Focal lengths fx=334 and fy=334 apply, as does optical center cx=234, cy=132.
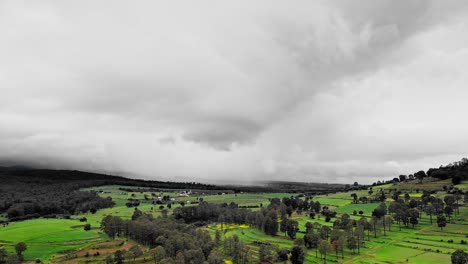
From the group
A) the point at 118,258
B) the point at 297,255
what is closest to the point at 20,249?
the point at 118,258

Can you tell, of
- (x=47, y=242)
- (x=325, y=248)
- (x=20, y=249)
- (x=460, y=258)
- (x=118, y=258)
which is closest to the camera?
(x=460, y=258)

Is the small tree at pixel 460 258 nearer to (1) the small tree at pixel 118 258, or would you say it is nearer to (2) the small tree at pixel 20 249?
(1) the small tree at pixel 118 258

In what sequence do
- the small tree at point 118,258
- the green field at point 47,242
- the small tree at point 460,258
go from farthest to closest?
the green field at point 47,242
the small tree at point 118,258
the small tree at point 460,258

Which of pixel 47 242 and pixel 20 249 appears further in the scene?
pixel 47 242

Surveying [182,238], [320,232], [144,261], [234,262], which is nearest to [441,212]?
[320,232]

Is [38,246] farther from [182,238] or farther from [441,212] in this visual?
[441,212]

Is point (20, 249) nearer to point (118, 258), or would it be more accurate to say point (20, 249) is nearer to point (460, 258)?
point (118, 258)

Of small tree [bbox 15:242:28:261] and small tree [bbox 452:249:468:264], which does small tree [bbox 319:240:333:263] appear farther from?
small tree [bbox 15:242:28:261]

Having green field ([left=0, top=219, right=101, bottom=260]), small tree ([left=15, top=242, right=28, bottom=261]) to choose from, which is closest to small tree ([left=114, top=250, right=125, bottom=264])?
green field ([left=0, top=219, right=101, bottom=260])

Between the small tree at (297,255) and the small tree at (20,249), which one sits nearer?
the small tree at (297,255)

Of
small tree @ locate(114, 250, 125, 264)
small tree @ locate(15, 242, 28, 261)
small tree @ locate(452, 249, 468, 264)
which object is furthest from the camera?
small tree @ locate(15, 242, 28, 261)

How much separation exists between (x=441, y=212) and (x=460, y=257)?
8989cm

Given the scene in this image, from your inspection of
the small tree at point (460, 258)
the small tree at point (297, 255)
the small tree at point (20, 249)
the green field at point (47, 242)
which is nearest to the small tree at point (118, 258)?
the green field at point (47, 242)

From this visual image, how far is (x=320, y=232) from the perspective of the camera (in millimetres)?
179250
